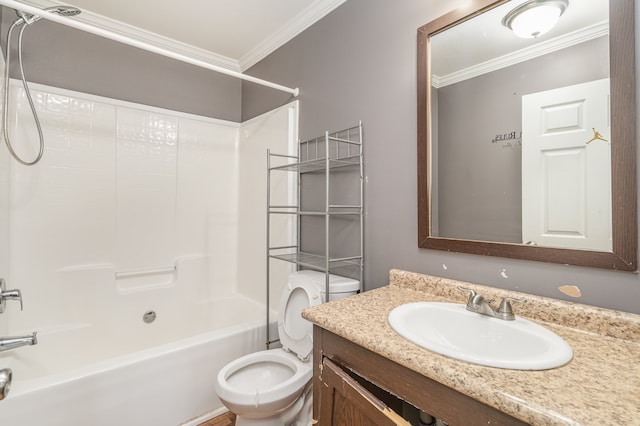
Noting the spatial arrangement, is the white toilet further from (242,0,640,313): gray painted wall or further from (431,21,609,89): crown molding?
(431,21,609,89): crown molding

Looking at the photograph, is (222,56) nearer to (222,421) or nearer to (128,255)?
(128,255)

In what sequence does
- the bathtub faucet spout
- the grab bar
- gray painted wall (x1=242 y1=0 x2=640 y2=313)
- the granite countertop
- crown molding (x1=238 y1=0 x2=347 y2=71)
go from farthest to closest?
the grab bar < crown molding (x1=238 y1=0 x2=347 y2=71) < gray painted wall (x1=242 y1=0 x2=640 y2=313) < the bathtub faucet spout < the granite countertop

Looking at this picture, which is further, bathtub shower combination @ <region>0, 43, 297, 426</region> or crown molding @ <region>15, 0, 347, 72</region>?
crown molding @ <region>15, 0, 347, 72</region>

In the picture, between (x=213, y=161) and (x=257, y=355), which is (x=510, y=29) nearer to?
(x=257, y=355)

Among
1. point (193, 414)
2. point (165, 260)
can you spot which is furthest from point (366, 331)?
point (165, 260)

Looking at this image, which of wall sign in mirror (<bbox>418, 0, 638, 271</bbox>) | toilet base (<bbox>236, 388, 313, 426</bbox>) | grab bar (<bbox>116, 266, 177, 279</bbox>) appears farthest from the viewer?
grab bar (<bbox>116, 266, 177, 279</bbox>)

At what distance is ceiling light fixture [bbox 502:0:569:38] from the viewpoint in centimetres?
96

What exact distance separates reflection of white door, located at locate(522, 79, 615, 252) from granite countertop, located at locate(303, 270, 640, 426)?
0.71ft

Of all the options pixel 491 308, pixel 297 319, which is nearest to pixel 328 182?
pixel 297 319

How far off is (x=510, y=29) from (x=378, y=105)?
58 cm

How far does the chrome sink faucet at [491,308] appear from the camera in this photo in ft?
3.01

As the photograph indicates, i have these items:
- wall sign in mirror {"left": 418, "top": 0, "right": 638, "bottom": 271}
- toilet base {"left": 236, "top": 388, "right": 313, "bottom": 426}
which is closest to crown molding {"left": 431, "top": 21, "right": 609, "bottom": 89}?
wall sign in mirror {"left": 418, "top": 0, "right": 638, "bottom": 271}

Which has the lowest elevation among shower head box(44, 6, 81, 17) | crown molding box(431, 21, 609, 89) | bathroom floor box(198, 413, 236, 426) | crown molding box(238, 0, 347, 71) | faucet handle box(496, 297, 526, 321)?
bathroom floor box(198, 413, 236, 426)

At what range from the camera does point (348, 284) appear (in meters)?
1.51
